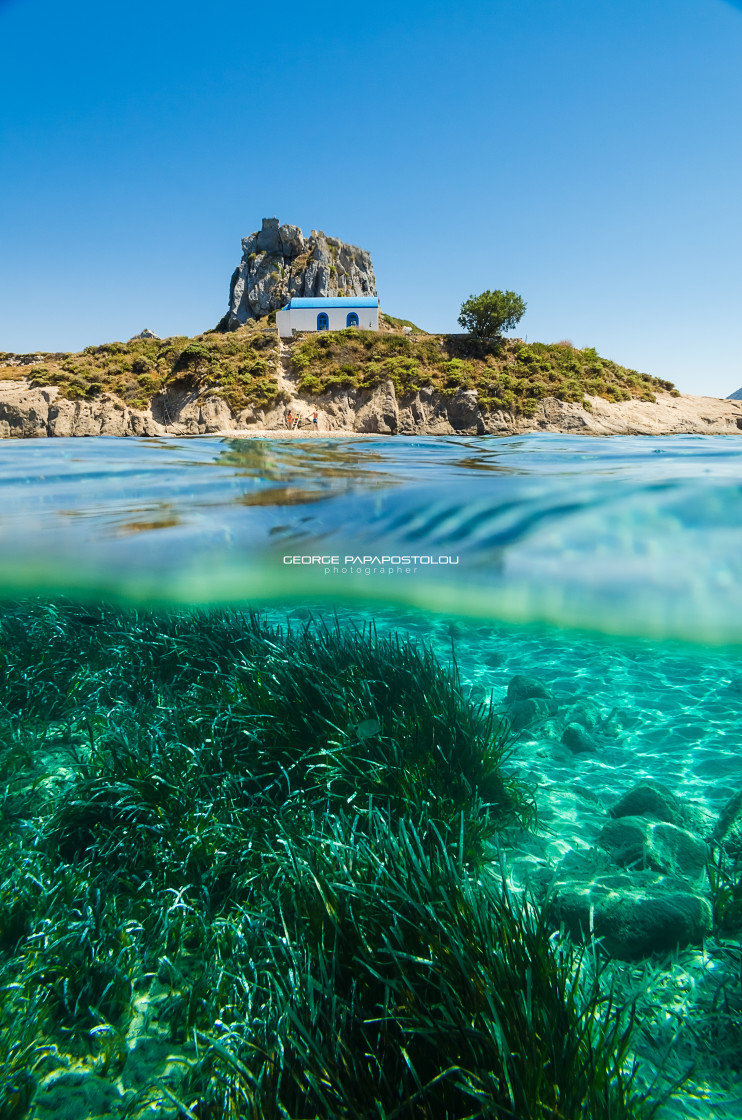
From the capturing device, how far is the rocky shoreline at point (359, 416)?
1967cm

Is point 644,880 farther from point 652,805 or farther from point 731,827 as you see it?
point 731,827

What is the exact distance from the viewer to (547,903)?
9.51ft

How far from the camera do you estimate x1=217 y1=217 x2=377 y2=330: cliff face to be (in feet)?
224

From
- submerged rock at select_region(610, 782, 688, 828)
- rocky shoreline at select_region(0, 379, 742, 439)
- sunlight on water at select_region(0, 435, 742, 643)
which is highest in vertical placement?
rocky shoreline at select_region(0, 379, 742, 439)

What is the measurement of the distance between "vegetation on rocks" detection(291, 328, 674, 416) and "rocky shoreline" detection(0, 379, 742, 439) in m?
0.48

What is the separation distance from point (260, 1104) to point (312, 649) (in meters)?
4.82

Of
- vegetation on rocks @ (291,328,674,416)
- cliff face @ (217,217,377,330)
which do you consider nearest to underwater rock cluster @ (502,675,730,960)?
vegetation on rocks @ (291,328,674,416)

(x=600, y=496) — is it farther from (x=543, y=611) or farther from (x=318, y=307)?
(x=318, y=307)

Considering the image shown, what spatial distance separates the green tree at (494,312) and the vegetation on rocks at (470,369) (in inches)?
72.5

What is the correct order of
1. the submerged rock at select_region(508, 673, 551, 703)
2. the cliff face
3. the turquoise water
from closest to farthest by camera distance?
the turquoise water < the submerged rock at select_region(508, 673, 551, 703) < the cliff face

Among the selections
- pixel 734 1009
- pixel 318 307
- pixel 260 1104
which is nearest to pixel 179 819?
pixel 260 1104

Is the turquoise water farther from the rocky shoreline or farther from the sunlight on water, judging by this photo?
the rocky shoreline

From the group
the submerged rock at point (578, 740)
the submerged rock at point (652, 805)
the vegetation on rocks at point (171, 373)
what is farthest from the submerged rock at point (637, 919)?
the vegetation on rocks at point (171, 373)

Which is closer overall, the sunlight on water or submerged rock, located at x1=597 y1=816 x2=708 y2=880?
submerged rock, located at x1=597 y1=816 x2=708 y2=880
